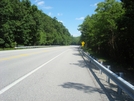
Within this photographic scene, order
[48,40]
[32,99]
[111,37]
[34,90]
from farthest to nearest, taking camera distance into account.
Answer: [48,40] → [111,37] → [34,90] → [32,99]

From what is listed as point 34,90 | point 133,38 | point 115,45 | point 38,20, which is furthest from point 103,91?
point 38,20

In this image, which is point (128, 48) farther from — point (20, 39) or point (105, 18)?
point (20, 39)

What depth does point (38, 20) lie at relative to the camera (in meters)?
78.3

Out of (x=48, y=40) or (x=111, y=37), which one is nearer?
(x=111, y=37)

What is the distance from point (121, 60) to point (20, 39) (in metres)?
51.1

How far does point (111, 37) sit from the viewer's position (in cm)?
2370

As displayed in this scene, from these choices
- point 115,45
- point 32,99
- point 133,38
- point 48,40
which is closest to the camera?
point 32,99

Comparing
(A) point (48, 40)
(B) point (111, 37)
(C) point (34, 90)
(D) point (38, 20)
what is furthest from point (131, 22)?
(A) point (48, 40)

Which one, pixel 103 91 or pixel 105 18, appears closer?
pixel 103 91

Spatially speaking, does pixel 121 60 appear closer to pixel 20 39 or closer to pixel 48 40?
pixel 20 39

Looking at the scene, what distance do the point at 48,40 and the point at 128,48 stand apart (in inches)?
3809

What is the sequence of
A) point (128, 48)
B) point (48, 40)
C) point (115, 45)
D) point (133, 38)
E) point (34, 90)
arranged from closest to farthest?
point (34, 90) → point (133, 38) → point (128, 48) → point (115, 45) → point (48, 40)

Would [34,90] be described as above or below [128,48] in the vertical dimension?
below

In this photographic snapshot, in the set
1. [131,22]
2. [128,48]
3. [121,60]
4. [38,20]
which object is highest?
[38,20]
